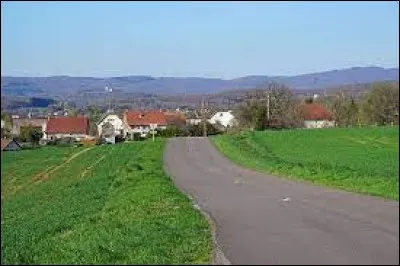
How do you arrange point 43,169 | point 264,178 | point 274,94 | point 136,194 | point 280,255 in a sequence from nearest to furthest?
point 280,255, point 136,194, point 264,178, point 43,169, point 274,94

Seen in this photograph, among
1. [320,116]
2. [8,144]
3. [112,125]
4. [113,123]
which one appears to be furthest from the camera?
[113,123]

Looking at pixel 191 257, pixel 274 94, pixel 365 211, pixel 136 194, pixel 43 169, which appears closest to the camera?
pixel 191 257

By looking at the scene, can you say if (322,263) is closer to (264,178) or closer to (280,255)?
(280,255)

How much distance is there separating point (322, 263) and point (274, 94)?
221ft

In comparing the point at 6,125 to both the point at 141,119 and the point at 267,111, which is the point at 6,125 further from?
the point at 141,119

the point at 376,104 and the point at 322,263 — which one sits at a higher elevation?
the point at 376,104

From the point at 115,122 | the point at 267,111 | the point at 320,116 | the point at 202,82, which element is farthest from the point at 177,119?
the point at 320,116

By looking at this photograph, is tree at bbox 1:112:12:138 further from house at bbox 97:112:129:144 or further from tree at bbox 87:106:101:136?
house at bbox 97:112:129:144

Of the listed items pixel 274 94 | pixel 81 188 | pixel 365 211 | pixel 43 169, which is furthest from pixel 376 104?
pixel 274 94

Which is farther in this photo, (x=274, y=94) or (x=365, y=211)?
(x=274, y=94)

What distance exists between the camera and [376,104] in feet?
26.6

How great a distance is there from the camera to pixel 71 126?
10969 cm

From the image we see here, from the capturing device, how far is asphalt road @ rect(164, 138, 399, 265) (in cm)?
841

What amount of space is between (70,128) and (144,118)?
17.5 metres
